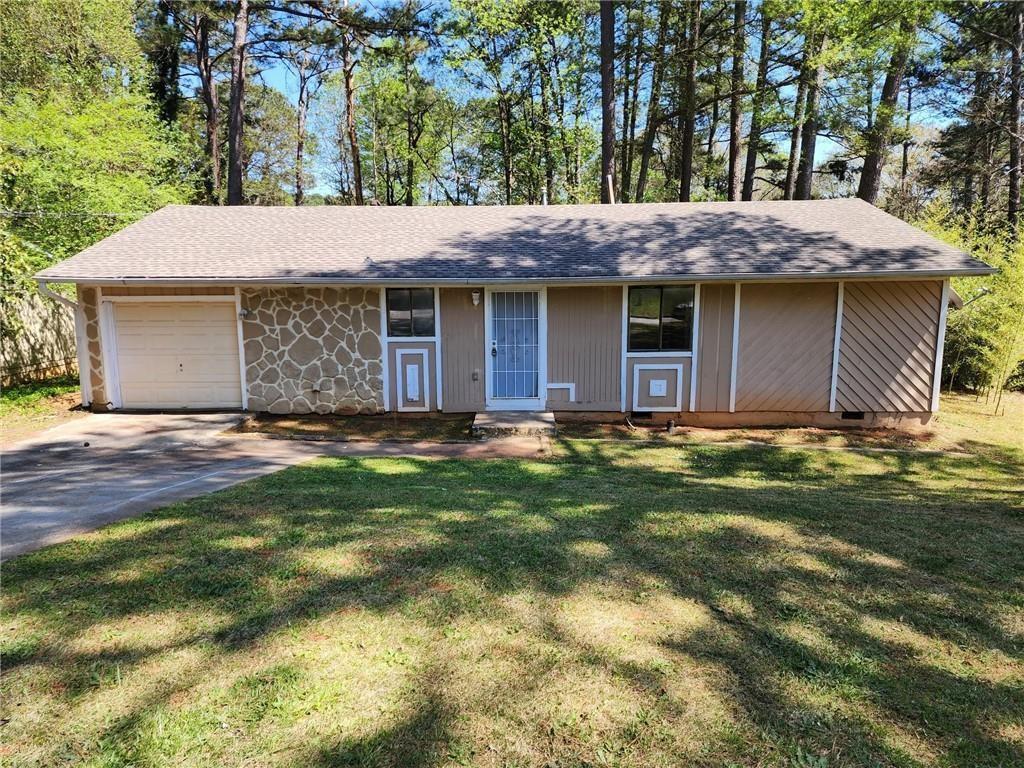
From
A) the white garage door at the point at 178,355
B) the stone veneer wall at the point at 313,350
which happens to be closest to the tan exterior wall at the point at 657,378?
the stone veneer wall at the point at 313,350

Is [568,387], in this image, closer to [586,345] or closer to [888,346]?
[586,345]

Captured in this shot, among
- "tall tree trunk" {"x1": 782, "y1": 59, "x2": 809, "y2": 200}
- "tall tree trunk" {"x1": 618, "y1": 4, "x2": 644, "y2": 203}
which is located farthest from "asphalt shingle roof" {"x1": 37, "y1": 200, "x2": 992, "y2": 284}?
"tall tree trunk" {"x1": 618, "y1": 4, "x2": 644, "y2": 203}

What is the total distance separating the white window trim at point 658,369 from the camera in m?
9.73

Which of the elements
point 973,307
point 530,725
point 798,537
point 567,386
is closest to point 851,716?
point 530,725

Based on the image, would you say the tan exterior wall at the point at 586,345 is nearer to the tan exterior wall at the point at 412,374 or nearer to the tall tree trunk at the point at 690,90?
the tan exterior wall at the point at 412,374

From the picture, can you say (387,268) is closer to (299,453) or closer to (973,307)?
(299,453)

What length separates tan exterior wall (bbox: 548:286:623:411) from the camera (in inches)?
378

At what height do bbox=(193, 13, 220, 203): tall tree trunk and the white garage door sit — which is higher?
bbox=(193, 13, 220, 203): tall tree trunk

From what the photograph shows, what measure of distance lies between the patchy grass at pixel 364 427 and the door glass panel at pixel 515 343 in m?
0.86

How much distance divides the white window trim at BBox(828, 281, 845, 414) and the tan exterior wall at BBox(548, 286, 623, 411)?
3.52 m

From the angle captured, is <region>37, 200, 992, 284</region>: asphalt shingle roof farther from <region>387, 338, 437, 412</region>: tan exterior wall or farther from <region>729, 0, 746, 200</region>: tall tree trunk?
<region>729, 0, 746, 200</region>: tall tree trunk

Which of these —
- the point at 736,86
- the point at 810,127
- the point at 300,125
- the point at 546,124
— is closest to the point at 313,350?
the point at 736,86

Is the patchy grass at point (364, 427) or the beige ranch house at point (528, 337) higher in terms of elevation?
the beige ranch house at point (528, 337)

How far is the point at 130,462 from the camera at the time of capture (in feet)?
22.5
